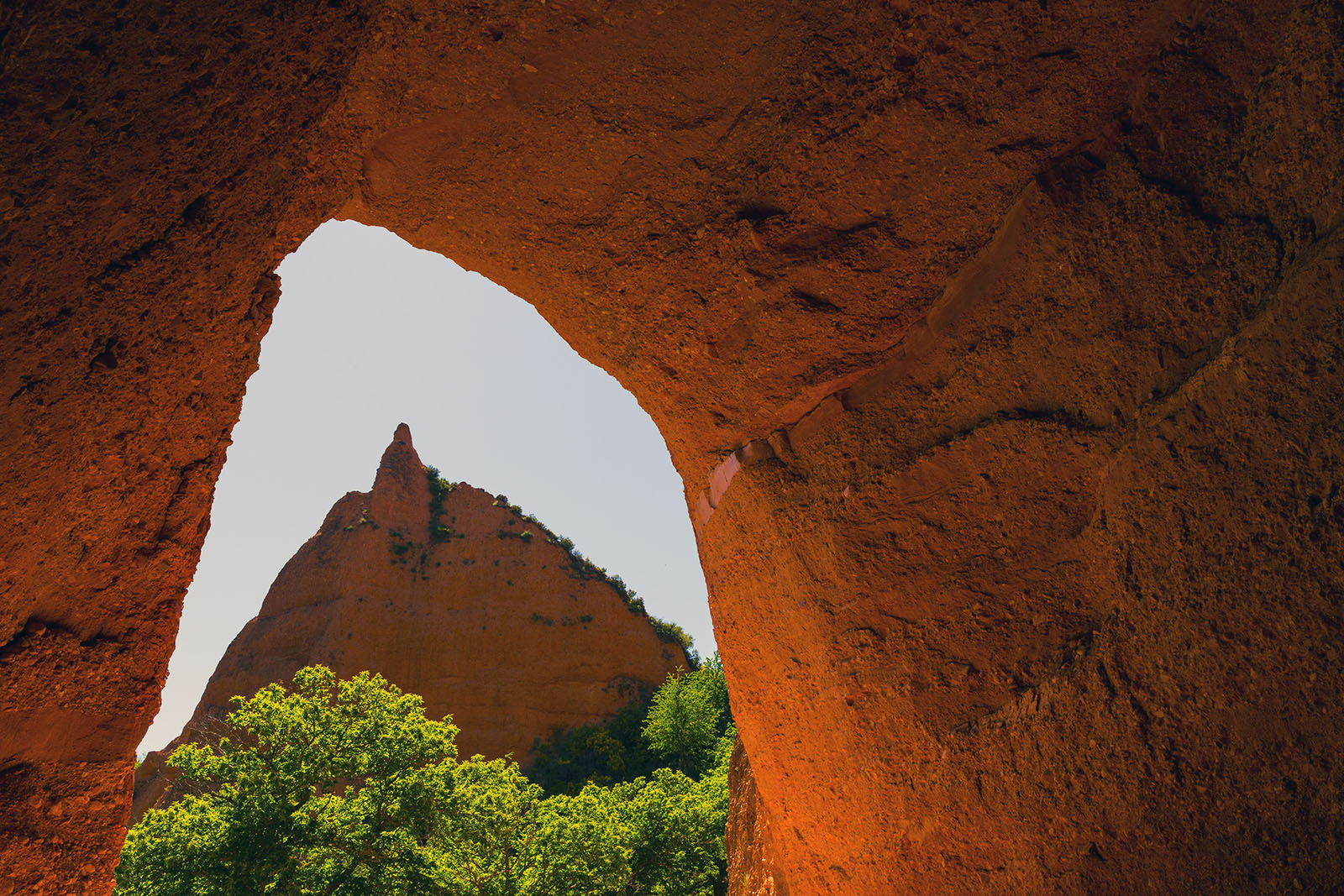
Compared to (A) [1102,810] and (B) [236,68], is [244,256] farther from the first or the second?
(A) [1102,810]

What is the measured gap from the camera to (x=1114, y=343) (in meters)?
2.63

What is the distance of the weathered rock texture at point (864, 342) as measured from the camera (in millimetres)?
2127

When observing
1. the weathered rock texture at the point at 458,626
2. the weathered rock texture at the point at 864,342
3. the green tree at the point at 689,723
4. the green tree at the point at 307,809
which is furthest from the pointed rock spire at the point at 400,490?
the weathered rock texture at the point at 864,342

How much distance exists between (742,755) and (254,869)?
9585 mm

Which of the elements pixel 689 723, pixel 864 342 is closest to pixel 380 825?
pixel 864 342

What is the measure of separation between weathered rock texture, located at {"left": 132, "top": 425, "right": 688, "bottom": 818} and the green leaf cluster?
19552 millimetres

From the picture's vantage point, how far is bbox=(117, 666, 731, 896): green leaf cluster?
1263 centimetres

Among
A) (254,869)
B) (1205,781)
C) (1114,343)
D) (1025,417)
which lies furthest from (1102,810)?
(254,869)

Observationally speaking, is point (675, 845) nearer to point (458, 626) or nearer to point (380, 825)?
point (380, 825)

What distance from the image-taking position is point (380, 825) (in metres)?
14.3

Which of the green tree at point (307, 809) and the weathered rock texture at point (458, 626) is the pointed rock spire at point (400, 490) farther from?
the green tree at point (307, 809)

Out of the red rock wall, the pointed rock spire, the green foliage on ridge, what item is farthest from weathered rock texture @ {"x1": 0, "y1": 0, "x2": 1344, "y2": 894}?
the pointed rock spire

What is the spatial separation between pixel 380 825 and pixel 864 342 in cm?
1481

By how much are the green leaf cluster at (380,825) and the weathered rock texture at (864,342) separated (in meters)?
12.3
